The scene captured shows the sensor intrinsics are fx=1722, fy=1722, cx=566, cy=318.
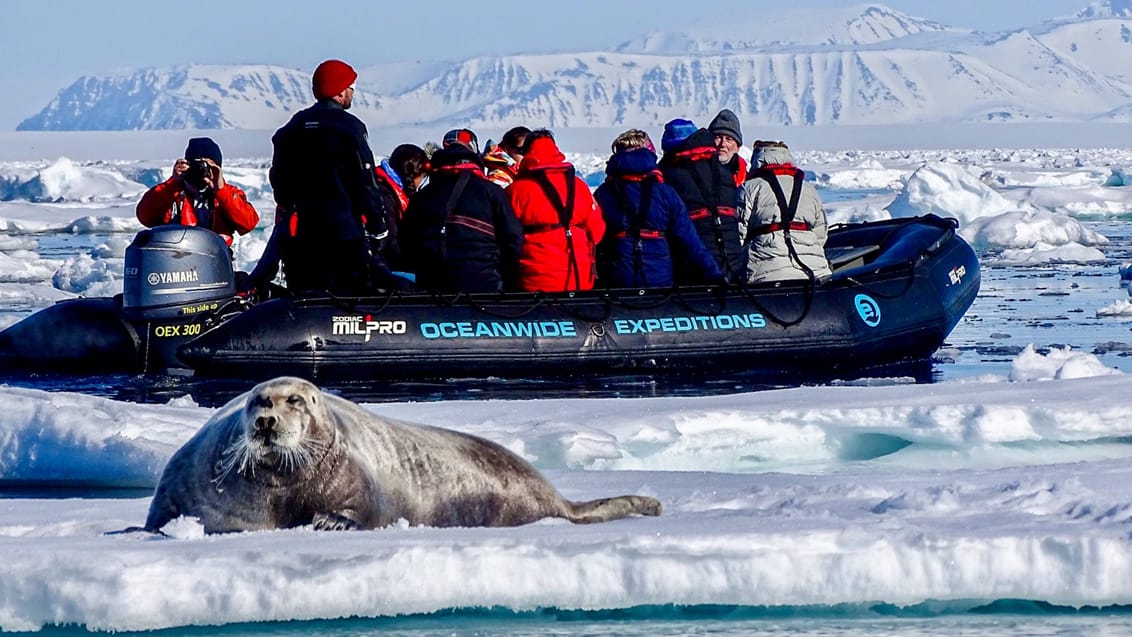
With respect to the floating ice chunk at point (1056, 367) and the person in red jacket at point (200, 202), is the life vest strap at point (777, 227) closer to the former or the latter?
the floating ice chunk at point (1056, 367)

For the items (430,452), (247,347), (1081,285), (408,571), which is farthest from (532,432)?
(1081,285)

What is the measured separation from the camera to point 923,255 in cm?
988

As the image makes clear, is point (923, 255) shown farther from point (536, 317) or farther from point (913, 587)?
point (913, 587)

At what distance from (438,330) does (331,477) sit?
15.2 feet

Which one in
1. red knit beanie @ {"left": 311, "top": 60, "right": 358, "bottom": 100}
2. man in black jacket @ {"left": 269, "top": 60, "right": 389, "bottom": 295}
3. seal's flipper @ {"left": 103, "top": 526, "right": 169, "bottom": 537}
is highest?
red knit beanie @ {"left": 311, "top": 60, "right": 358, "bottom": 100}

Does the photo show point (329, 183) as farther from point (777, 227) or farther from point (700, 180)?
point (777, 227)

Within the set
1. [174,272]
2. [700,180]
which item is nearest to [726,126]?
[700,180]

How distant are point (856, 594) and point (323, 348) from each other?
5.33 metres

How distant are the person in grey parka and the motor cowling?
272cm

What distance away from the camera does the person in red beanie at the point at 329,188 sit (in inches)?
319

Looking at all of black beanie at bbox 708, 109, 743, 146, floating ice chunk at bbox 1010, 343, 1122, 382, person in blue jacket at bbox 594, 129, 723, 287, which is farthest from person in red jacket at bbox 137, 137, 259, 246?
floating ice chunk at bbox 1010, 343, 1122, 382

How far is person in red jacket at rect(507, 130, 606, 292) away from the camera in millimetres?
8523

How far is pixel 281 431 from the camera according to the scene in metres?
4.02

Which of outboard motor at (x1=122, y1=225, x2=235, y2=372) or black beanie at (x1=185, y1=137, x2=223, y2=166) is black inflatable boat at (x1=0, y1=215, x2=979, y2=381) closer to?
outboard motor at (x1=122, y1=225, x2=235, y2=372)
